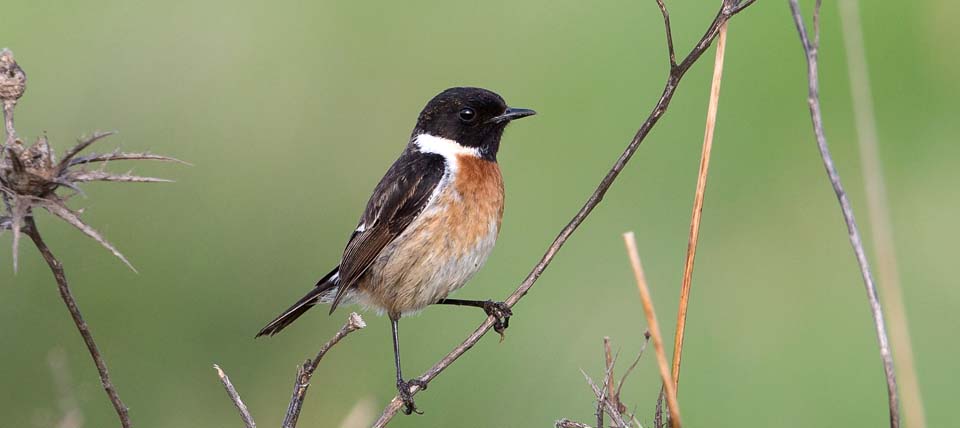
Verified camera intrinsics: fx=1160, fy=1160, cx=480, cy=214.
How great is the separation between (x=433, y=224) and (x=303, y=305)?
0.58 meters

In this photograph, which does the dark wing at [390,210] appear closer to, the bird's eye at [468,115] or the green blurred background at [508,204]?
the bird's eye at [468,115]

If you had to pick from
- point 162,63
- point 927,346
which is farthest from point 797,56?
point 162,63

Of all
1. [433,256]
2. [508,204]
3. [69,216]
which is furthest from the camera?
[508,204]

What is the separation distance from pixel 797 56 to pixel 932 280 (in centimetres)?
188

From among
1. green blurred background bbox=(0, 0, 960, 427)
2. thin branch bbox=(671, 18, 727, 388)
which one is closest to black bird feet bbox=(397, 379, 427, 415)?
thin branch bbox=(671, 18, 727, 388)

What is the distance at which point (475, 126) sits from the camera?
4.72m

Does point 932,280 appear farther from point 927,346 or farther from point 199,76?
point 199,76

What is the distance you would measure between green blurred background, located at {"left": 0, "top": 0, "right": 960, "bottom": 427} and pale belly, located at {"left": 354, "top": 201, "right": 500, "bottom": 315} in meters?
1.27

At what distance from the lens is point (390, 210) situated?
4.52 metres

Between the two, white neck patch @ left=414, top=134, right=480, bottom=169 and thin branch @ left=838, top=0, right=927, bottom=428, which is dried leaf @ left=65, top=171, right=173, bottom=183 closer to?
thin branch @ left=838, top=0, right=927, bottom=428

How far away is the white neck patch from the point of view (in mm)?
4642

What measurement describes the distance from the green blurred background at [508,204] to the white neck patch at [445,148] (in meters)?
1.49

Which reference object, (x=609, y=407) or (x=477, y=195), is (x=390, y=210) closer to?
(x=477, y=195)

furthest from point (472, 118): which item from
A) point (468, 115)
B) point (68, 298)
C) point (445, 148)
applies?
point (68, 298)
